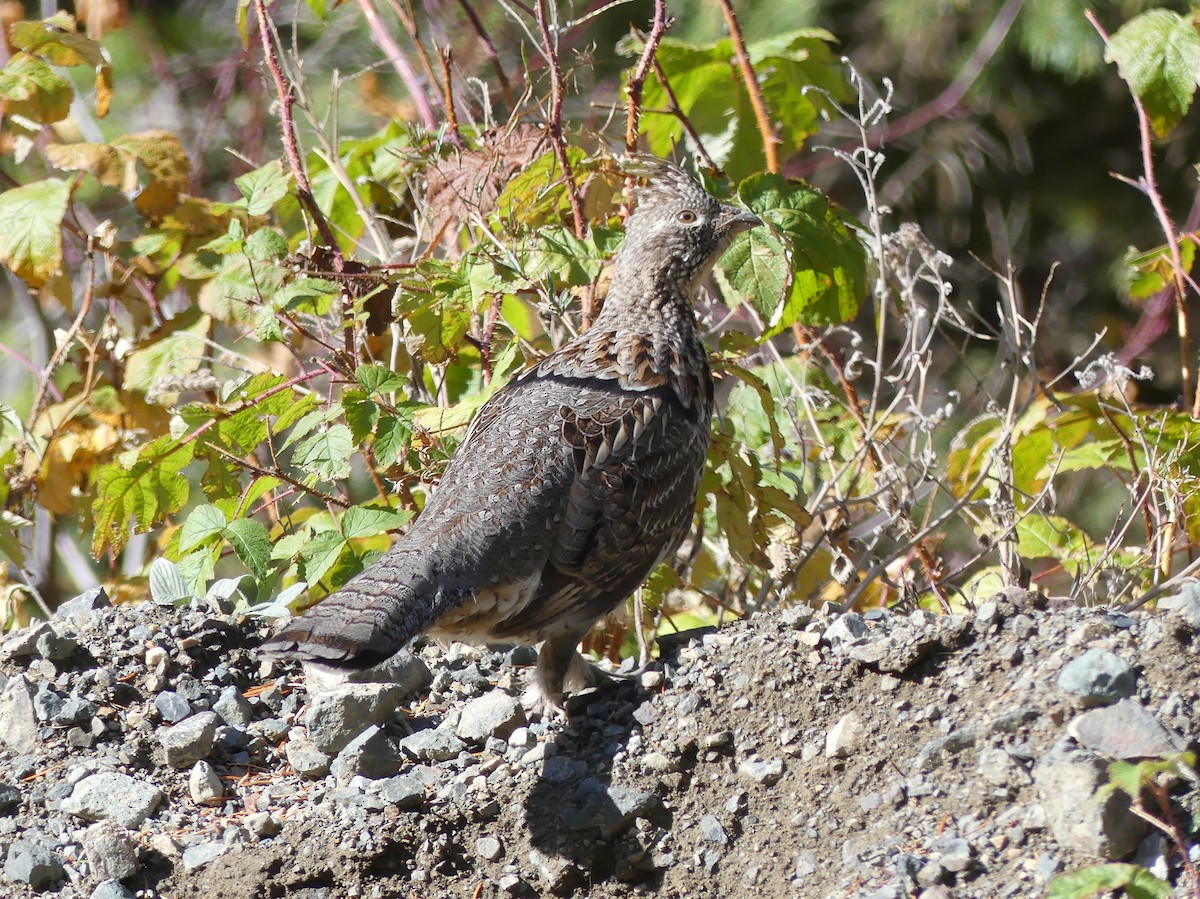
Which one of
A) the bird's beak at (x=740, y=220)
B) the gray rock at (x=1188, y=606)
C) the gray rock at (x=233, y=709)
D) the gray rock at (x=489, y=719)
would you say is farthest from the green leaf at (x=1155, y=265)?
the gray rock at (x=233, y=709)

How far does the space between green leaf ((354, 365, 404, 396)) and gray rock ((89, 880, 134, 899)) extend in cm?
149

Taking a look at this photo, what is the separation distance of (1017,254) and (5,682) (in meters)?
6.52

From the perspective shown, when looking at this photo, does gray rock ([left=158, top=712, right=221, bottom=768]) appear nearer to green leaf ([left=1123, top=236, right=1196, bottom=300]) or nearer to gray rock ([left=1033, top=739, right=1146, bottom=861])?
gray rock ([left=1033, top=739, right=1146, bottom=861])

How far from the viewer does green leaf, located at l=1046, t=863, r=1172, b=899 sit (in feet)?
7.77

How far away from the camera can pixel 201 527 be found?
158 inches

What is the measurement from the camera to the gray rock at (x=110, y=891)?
306cm

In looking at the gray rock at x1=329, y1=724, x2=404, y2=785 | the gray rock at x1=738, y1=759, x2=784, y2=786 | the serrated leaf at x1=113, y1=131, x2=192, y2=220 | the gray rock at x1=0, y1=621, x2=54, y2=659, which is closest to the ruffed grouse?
the gray rock at x1=329, y1=724, x2=404, y2=785

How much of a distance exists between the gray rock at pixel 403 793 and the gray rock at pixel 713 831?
27.3 inches

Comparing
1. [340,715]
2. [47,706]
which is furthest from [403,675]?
[47,706]

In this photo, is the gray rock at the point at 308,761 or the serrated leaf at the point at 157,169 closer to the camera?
the gray rock at the point at 308,761

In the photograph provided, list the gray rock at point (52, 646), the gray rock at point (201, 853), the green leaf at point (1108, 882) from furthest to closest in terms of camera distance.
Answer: the gray rock at point (52, 646) < the gray rock at point (201, 853) < the green leaf at point (1108, 882)

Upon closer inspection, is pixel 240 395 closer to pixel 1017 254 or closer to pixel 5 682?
pixel 5 682

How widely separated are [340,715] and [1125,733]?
1.95 m

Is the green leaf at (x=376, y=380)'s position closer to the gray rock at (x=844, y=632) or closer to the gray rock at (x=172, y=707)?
the gray rock at (x=172, y=707)
